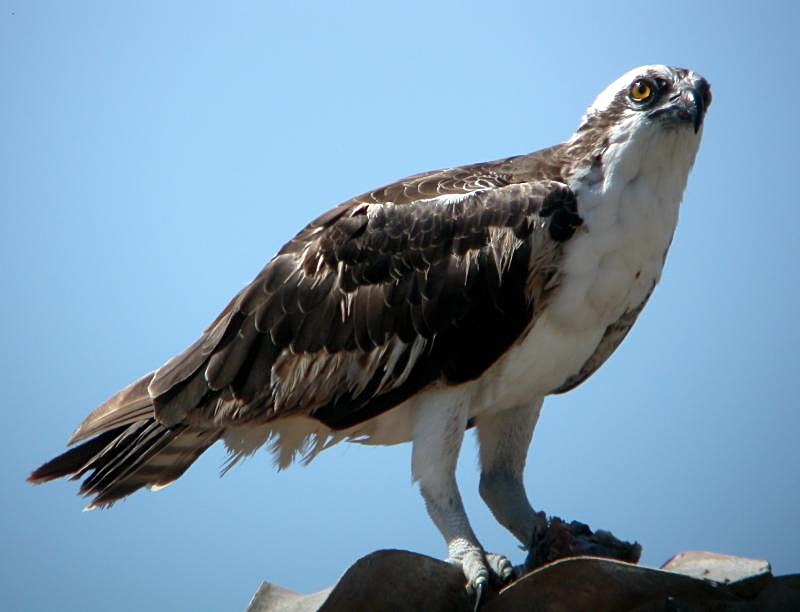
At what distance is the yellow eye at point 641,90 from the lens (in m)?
5.94

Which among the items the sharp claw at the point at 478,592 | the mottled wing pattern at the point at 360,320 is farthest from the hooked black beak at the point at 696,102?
the sharp claw at the point at 478,592

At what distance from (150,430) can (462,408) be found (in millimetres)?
1627

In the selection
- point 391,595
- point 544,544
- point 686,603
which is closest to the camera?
point 686,603

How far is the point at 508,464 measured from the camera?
22.0 feet

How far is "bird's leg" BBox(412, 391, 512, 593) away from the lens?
592 cm

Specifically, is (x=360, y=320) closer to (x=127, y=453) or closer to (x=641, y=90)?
(x=127, y=453)

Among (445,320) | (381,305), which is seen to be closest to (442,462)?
(445,320)

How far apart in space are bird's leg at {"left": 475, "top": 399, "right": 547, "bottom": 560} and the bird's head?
1.59m

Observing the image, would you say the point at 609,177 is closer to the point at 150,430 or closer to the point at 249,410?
the point at 249,410

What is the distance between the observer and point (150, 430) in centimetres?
648

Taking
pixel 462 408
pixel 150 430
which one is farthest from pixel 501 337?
pixel 150 430

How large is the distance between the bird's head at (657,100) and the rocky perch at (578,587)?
1972mm

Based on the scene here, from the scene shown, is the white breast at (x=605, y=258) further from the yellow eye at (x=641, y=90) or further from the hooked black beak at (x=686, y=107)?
the yellow eye at (x=641, y=90)

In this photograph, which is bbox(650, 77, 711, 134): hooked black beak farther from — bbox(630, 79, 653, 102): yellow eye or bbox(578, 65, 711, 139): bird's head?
bbox(630, 79, 653, 102): yellow eye
